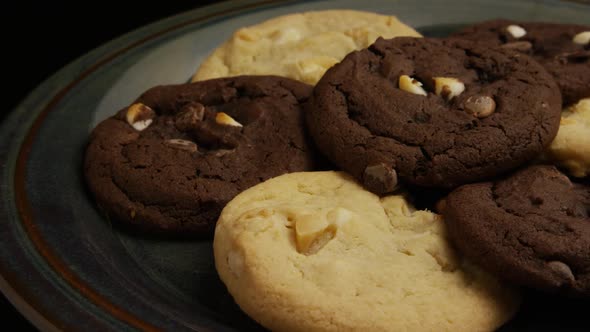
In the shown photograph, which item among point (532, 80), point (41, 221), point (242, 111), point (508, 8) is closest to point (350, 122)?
point (242, 111)

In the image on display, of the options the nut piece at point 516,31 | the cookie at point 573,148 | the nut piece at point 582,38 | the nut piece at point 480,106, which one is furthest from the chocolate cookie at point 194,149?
the nut piece at point 582,38

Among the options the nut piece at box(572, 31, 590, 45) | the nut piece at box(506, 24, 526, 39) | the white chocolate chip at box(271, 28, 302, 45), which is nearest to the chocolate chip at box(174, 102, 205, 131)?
the white chocolate chip at box(271, 28, 302, 45)

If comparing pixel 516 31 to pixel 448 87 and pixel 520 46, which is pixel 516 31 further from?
pixel 448 87

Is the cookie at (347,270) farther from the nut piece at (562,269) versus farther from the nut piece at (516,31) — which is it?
the nut piece at (516,31)

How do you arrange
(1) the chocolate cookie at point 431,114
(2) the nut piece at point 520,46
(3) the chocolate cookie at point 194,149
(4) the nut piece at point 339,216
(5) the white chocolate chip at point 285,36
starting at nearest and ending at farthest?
(4) the nut piece at point 339,216 → (1) the chocolate cookie at point 431,114 → (3) the chocolate cookie at point 194,149 → (2) the nut piece at point 520,46 → (5) the white chocolate chip at point 285,36

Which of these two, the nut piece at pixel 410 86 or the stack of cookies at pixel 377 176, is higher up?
the nut piece at pixel 410 86

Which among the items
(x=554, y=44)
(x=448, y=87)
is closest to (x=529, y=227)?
(x=448, y=87)

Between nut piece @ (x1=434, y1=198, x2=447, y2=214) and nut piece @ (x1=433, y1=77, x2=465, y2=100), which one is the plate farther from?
nut piece @ (x1=433, y1=77, x2=465, y2=100)

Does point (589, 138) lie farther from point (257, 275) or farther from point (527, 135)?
point (257, 275)
